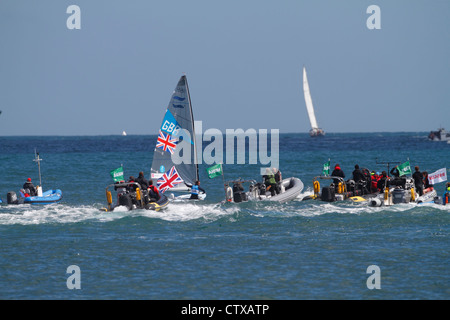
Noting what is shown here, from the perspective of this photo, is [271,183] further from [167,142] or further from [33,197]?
[33,197]

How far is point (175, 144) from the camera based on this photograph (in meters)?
33.8

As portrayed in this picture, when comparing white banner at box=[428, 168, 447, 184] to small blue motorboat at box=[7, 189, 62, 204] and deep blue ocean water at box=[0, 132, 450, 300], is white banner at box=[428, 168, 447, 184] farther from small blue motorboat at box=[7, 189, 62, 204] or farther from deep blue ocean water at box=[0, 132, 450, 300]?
small blue motorboat at box=[7, 189, 62, 204]

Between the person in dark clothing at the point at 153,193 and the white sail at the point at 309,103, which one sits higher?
the white sail at the point at 309,103

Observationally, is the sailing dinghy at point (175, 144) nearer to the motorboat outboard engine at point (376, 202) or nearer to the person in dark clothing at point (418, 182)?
the motorboat outboard engine at point (376, 202)

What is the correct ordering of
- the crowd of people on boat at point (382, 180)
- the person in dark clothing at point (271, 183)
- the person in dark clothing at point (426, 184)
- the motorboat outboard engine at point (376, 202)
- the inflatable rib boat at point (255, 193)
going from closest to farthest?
the motorboat outboard engine at point (376, 202) < the crowd of people on boat at point (382, 180) < the person in dark clothing at point (426, 184) < the inflatable rib boat at point (255, 193) < the person in dark clothing at point (271, 183)

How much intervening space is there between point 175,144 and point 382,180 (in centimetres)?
1096

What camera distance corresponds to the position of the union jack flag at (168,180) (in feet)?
110

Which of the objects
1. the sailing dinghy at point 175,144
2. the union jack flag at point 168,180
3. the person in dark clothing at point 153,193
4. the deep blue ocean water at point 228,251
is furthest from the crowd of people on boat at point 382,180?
the person in dark clothing at point 153,193

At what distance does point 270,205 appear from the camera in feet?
96.8

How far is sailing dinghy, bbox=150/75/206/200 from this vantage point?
3353cm

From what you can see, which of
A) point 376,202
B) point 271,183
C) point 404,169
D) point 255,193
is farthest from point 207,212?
point 404,169

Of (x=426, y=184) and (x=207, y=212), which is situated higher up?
(x=426, y=184)
